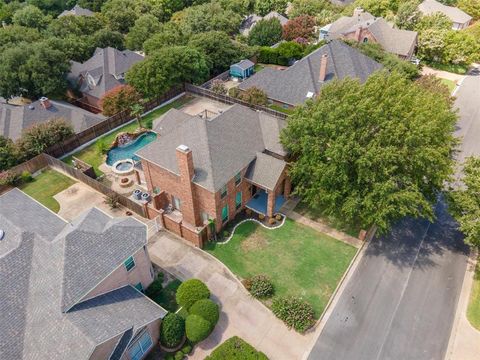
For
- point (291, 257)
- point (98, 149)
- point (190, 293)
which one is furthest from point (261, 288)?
point (98, 149)

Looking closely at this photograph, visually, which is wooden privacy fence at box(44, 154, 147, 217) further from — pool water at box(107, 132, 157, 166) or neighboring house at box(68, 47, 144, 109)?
neighboring house at box(68, 47, 144, 109)

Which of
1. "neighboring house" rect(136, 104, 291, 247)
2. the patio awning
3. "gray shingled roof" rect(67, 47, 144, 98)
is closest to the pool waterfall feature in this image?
"neighboring house" rect(136, 104, 291, 247)

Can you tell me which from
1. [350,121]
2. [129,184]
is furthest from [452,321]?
[129,184]

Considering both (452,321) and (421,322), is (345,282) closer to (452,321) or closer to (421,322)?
(421,322)

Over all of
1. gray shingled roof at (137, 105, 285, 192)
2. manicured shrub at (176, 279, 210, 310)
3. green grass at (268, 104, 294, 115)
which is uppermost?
gray shingled roof at (137, 105, 285, 192)

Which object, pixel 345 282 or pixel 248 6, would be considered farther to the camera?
pixel 248 6

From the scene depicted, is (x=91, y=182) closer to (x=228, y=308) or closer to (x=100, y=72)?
(x=228, y=308)
